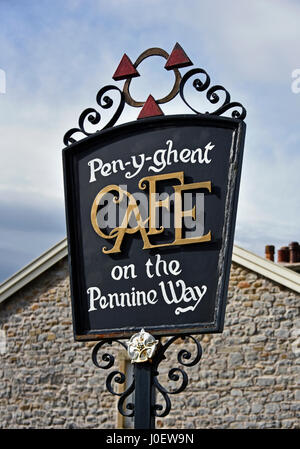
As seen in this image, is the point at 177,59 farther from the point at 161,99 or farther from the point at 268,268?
the point at 268,268

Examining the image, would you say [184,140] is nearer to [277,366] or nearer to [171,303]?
[171,303]

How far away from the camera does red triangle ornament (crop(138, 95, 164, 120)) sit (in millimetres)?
4809

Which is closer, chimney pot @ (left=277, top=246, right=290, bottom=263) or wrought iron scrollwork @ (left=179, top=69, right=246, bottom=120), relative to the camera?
wrought iron scrollwork @ (left=179, top=69, right=246, bottom=120)

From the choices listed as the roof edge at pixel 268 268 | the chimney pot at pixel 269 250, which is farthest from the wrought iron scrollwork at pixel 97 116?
the chimney pot at pixel 269 250

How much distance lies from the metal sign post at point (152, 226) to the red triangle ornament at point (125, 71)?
0.04 feet

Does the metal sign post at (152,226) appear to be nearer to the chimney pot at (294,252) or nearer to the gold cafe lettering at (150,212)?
the gold cafe lettering at (150,212)

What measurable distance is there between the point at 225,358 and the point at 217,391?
0.60 m

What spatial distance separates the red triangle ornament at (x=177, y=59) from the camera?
4844 millimetres

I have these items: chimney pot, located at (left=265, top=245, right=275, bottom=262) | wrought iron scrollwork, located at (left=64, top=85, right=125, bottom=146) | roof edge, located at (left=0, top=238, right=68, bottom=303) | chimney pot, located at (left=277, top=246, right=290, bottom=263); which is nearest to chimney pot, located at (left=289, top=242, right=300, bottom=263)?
chimney pot, located at (left=277, top=246, right=290, bottom=263)

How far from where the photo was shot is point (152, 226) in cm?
454

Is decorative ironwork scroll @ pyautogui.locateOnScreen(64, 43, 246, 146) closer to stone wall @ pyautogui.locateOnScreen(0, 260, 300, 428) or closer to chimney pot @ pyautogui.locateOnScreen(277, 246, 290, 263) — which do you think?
stone wall @ pyautogui.locateOnScreen(0, 260, 300, 428)

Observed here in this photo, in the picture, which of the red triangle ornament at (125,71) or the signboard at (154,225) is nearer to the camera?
the signboard at (154,225)

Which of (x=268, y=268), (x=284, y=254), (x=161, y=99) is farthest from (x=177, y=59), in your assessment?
(x=284, y=254)
